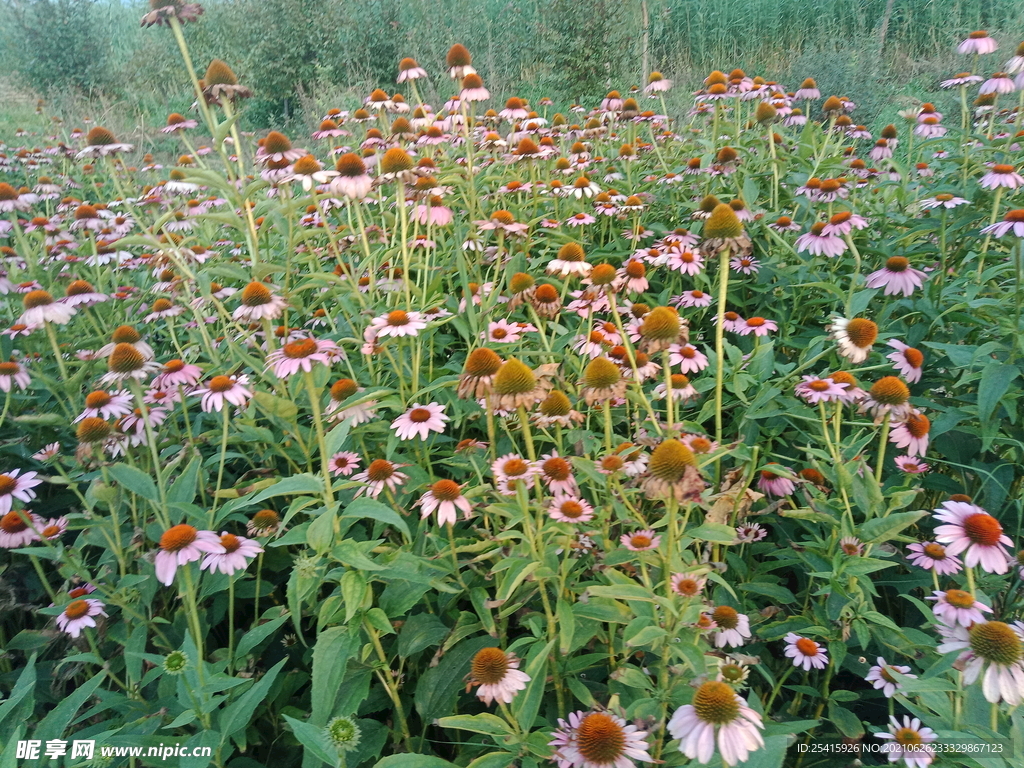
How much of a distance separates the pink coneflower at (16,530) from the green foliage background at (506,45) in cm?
634

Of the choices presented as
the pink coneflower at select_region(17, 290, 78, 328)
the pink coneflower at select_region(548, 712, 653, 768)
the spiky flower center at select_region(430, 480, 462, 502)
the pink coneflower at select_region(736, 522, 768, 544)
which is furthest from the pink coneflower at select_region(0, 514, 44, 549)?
the pink coneflower at select_region(736, 522, 768, 544)

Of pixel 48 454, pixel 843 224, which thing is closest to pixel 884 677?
pixel 843 224

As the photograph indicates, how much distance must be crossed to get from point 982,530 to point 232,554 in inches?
63.2

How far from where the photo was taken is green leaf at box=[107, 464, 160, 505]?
149 centimetres

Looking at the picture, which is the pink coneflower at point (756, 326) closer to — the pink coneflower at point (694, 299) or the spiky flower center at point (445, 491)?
the pink coneflower at point (694, 299)

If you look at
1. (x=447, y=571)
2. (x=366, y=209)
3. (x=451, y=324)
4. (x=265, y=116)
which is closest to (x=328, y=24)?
(x=265, y=116)

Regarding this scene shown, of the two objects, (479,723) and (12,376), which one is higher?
(12,376)

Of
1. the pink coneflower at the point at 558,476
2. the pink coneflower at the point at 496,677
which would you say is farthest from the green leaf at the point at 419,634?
the pink coneflower at the point at 558,476

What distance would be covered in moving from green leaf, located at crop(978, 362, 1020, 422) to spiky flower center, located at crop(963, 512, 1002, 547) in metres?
0.50

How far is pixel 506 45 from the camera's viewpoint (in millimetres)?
9695

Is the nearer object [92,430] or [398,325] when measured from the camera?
[92,430]

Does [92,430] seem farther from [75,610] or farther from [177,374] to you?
[75,610]

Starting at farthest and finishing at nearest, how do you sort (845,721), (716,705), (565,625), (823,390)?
(823,390) < (845,721) < (565,625) < (716,705)

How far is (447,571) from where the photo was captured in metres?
1.47
